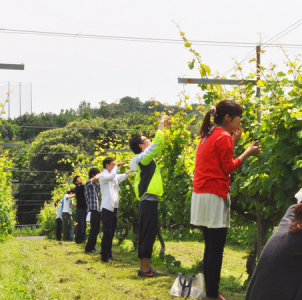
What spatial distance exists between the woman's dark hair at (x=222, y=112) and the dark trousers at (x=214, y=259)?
867 millimetres

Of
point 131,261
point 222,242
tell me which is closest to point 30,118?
point 131,261

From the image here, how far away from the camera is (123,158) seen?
36.6ft

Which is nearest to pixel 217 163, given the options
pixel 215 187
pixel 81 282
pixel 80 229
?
pixel 215 187

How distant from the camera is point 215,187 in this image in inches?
139

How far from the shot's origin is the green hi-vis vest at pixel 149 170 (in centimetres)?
500

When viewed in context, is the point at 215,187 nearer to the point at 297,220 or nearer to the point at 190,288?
the point at 190,288

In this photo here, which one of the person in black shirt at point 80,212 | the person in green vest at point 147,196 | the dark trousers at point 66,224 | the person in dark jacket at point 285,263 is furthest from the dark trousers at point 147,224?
the dark trousers at point 66,224

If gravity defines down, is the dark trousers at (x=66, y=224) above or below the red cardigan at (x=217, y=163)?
below

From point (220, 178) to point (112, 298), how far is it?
5.06 feet

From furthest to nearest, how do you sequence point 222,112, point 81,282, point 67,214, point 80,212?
1. point 67,214
2. point 80,212
3. point 81,282
4. point 222,112

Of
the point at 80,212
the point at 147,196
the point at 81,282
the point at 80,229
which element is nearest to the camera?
the point at 81,282

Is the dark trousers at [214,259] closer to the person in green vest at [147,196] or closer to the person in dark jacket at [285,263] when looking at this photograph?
the person in green vest at [147,196]

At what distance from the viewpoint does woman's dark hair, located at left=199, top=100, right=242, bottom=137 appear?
363 centimetres

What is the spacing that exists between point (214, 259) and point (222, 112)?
1.26 meters
